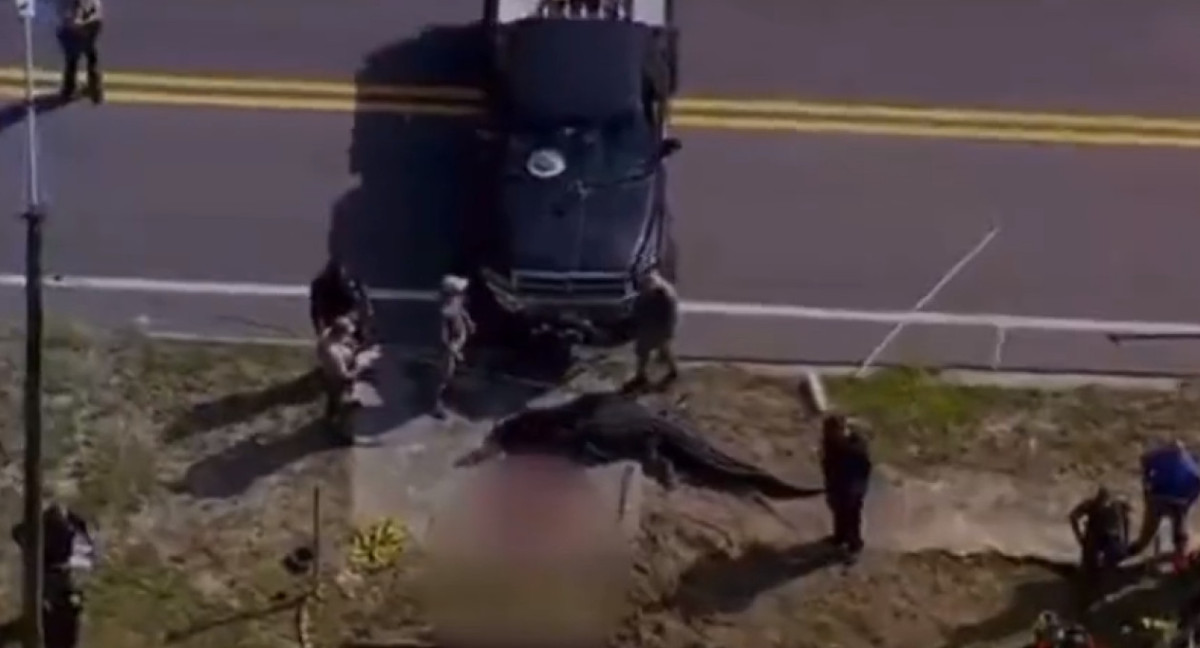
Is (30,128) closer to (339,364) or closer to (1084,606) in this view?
(339,364)

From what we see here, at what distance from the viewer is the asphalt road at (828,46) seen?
120ft

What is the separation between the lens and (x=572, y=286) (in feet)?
107

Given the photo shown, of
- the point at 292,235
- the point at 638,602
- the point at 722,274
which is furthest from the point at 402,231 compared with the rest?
the point at 638,602

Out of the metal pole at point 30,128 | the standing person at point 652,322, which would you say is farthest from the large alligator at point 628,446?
the metal pole at point 30,128

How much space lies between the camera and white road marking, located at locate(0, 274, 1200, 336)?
33.8m

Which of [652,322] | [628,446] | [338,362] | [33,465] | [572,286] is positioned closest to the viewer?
[33,465]

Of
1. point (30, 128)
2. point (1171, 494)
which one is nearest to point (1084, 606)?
point (1171, 494)

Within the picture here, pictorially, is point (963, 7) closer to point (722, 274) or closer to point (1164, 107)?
point (1164, 107)

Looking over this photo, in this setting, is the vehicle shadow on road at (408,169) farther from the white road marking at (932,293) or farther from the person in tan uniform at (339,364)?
the white road marking at (932,293)

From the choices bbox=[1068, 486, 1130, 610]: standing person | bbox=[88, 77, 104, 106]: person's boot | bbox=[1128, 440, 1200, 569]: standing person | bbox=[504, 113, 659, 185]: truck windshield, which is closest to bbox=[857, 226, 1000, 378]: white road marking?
bbox=[504, 113, 659, 185]: truck windshield

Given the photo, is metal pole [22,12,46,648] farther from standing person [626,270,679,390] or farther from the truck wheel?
the truck wheel

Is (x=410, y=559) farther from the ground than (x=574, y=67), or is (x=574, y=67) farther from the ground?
(x=574, y=67)

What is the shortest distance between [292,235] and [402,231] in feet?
3.54

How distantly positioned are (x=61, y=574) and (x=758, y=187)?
951 centimetres
